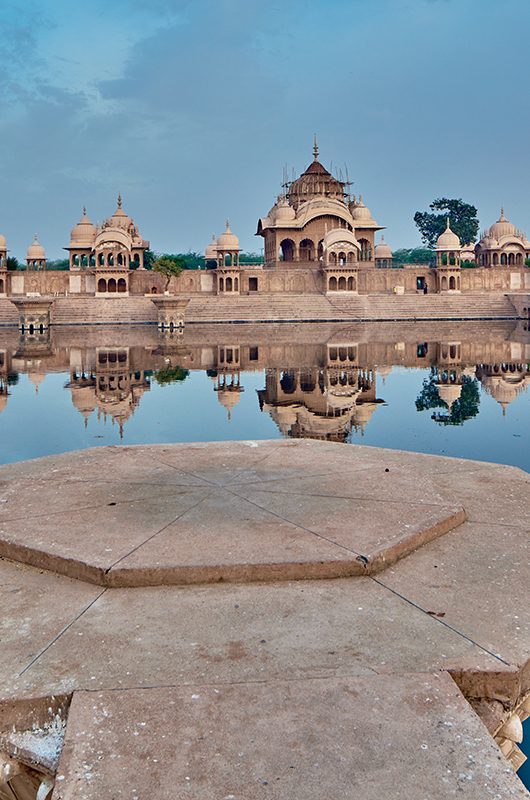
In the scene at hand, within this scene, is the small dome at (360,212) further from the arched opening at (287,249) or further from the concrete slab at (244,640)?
the concrete slab at (244,640)

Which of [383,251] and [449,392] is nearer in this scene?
[449,392]

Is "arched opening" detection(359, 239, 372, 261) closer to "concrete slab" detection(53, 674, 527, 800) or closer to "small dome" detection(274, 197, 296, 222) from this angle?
"small dome" detection(274, 197, 296, 222)

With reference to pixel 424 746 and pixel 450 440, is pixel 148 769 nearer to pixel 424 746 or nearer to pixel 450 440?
pixel 424 746

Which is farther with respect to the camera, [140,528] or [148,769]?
[140,528]

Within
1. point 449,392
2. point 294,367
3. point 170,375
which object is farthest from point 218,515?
point 294,367

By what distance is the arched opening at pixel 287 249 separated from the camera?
52.4 meters

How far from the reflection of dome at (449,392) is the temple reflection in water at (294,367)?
19mm

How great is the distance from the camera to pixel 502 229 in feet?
186

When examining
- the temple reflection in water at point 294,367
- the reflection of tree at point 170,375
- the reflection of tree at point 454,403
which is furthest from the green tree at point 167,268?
the reflection of tree at point 454,403

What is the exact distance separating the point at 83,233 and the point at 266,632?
53045 mm

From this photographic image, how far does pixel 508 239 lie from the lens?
55.2 meters

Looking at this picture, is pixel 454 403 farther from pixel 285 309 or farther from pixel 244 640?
pixel 285 309

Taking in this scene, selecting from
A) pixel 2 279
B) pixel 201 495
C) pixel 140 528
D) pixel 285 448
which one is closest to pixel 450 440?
pixel 285 448

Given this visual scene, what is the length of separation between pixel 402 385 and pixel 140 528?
1072cm
